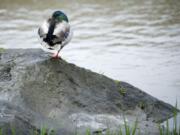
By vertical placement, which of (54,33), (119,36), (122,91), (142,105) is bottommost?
(142,105)

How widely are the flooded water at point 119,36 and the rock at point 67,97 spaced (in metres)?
1.42

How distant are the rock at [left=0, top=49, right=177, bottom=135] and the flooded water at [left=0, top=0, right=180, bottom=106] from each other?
4.67ft

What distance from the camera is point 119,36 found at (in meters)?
10.4

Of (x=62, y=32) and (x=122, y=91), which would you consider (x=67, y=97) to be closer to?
(x=62, y=32)

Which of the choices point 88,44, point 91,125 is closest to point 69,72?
point 91,125

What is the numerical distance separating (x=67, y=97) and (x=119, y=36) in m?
5.11

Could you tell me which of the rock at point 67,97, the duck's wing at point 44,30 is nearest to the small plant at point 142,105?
the rock at point 67,97

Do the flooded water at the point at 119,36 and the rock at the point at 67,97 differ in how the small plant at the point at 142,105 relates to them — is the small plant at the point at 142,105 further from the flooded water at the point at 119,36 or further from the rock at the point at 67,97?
the flooded water at the point at 119,36

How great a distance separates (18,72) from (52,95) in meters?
0.51

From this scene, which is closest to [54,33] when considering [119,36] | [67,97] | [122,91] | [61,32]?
[61,32]

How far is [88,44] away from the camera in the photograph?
10.1 m

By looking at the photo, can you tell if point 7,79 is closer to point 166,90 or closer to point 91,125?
point 91,125

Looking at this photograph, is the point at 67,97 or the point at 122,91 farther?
the point at 122,91

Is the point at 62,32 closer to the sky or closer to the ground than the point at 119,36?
closer to the sky
